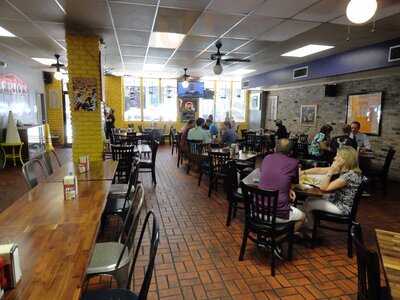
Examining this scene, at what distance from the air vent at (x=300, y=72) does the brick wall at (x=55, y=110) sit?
29.8 ft

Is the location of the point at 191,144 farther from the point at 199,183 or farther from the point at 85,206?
the point at 85,206

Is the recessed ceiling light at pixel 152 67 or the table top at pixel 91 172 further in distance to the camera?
the recessed ceiling light at pixel 152 67

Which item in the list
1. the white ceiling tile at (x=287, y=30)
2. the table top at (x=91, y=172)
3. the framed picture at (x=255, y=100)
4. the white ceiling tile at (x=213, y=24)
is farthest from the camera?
the framed picture at (x=255, y=100)

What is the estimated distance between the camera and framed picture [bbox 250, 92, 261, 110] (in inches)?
467

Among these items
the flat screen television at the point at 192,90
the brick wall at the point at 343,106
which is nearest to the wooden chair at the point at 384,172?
the brick wall at the point at 343,106

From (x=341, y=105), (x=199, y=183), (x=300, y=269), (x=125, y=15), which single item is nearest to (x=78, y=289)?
(x=300, y=269)

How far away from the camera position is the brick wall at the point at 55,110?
11.2 meters

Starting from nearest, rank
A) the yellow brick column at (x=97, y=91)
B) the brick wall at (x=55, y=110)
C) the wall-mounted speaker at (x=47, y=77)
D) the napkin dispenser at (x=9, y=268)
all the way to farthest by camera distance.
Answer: the napkin dispenser at (x=9, y=268)
the yellow brick column at (x=97, y=91)
the wall-mounted speaker at (x=47, y=77)
the brick wall at (x=55, y=110)

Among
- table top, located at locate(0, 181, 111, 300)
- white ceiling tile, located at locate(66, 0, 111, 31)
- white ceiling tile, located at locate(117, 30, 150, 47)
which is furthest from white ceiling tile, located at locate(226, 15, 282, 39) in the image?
table top, located at locate(0, 181, 111, 300)

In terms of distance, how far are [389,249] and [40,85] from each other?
11.6 metres

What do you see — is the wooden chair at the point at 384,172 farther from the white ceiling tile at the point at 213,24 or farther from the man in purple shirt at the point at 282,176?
the white ceiling tile at the point at 213,24

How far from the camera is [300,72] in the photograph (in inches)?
313

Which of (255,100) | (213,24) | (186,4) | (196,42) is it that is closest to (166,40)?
(196,42)

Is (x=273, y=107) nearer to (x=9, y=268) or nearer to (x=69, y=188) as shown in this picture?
(x=69, y=188)
